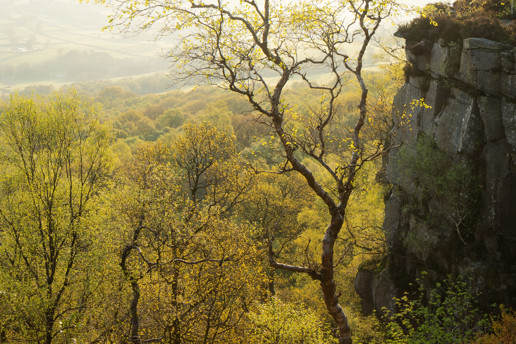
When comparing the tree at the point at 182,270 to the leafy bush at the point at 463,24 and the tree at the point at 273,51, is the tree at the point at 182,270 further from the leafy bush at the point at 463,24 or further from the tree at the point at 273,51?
the leafy bush at the point at 463,24

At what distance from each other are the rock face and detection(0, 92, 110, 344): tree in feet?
51.6

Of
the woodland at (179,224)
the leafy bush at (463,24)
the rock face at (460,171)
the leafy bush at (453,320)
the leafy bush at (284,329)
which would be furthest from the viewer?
the leafy bush at (284,329)

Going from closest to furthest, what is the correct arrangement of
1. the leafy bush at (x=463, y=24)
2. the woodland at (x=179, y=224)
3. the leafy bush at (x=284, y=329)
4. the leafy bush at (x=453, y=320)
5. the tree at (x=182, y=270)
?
1. the woodland at (x=179, y=224)
2. the leafy bush at (x=453, y=320)
3. the tree at (x=182, y=270)
4. the leafy bush at (x=463, y=24)
5. the leafy bush at (x=284, y=329)

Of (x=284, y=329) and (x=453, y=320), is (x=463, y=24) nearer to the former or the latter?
(x=453, y=320)

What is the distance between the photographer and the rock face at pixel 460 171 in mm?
15906

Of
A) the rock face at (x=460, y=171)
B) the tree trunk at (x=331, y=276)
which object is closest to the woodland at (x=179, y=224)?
the tree trunk at (x=331, y=276)

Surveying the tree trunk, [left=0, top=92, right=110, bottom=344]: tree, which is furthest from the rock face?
[left=0, top=92, right=110, bottom=344]: tree

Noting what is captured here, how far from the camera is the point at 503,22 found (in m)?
18.0

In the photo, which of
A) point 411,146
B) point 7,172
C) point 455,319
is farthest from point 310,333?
point 7,172

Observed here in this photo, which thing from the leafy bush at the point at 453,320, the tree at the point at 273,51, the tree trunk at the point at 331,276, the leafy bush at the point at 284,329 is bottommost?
the leafy bush at the point at 284,329

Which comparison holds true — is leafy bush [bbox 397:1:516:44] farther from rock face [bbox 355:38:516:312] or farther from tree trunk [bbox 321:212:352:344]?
tree trunk [bbox 321:212:352:344]

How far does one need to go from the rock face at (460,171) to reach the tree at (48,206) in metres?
15.7

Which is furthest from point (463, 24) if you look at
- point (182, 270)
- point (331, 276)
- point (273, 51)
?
point (182, 270)

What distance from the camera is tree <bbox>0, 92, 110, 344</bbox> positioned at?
16.8 m
